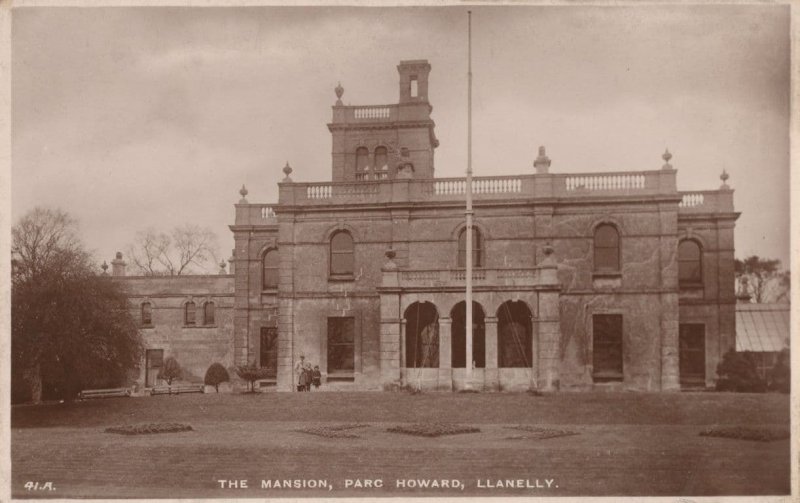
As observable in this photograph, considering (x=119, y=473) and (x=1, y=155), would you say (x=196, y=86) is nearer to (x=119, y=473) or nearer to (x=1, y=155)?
(x=1, y=155)

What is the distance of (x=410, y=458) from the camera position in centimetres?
1381

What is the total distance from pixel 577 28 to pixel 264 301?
66.8 feet

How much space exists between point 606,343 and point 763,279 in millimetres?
7240

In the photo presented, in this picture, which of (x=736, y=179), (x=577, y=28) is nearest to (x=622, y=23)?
(x=577, y=28)

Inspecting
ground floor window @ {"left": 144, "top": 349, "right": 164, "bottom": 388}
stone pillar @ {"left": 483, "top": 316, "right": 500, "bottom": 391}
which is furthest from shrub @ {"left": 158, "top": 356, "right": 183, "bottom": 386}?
stone pillar @ {"left": 483, "top": 316, "right": 500, "bottom": 391}

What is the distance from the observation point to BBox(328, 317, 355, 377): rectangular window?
92.5 ft

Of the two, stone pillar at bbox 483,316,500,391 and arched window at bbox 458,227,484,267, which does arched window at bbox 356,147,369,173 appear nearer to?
arched window at bbox 458,227,484,267

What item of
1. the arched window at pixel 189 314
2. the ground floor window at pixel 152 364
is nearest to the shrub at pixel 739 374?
the arched window at pixel 189 314

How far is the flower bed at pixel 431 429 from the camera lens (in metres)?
15.4

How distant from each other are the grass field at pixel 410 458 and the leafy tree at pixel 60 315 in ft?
3.75

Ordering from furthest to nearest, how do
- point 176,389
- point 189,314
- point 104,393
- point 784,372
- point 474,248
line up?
point 189,314 < point 176,389 < point 474,248 < point 104,393 < point 784,372

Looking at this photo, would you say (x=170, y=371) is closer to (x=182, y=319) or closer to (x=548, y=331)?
(x=182, y=319)

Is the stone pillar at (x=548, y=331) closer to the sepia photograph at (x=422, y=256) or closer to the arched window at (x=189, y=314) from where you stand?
the sepia photograph at (x=422, y=256)

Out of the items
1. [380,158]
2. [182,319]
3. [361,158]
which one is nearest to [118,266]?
[182,319]
